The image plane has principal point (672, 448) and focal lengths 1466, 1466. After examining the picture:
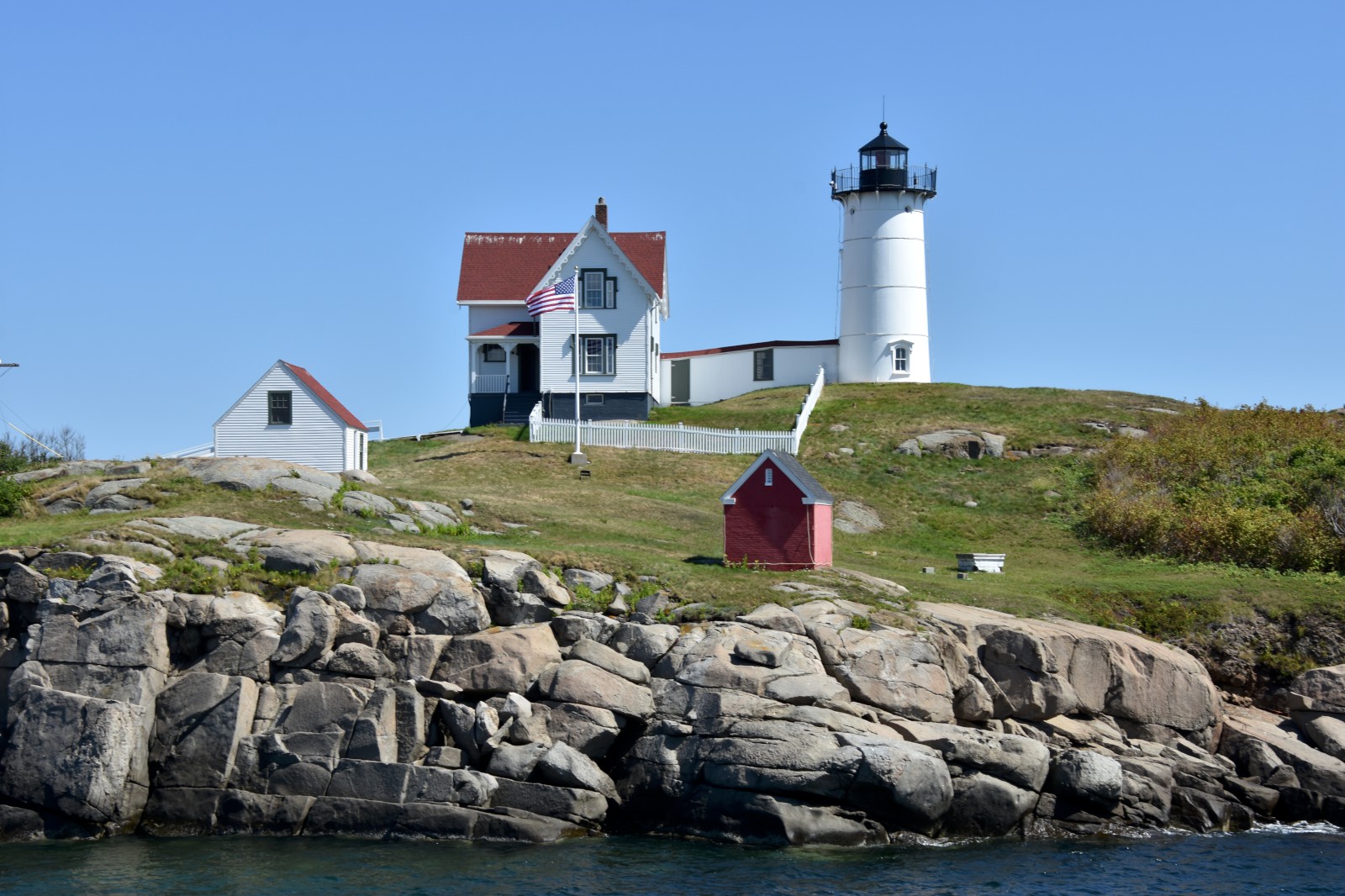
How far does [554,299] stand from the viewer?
48000mm

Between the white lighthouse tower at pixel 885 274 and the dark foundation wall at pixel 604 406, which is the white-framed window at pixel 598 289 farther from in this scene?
the white lighthouse tower at pixel 885 274

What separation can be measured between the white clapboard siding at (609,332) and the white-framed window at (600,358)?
141mm

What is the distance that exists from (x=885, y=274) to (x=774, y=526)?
29410 millimetres

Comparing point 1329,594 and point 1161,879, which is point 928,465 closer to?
point 1329,594

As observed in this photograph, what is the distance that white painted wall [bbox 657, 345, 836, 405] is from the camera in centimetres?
6200

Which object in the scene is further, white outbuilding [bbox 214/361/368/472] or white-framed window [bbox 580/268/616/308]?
white-framed window [bbox 580/268/616/308]

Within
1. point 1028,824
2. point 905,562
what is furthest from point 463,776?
point 905,562

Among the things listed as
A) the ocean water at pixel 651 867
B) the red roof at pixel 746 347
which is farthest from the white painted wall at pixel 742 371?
the ocean water at pixel 651 867

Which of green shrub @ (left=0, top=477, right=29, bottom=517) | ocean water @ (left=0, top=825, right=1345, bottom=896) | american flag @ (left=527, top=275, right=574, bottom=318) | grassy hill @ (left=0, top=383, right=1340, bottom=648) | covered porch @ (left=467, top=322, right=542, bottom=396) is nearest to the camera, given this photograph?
ocean water @ (left=0, top=825, right=1345, bottom=896)

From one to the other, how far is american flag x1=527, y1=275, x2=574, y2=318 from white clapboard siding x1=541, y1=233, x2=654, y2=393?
590 cm

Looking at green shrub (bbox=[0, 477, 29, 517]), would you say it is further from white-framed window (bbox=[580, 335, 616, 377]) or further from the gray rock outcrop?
white-framed window (bbox=[580, 335, 616, 377])

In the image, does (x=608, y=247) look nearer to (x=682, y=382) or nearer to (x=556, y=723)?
(x=682, y=382)

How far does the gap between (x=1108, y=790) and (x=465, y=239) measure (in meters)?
41.8

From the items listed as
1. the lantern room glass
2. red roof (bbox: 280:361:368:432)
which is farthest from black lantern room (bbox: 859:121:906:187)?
red roof (bbox: 280:361:368:432)
